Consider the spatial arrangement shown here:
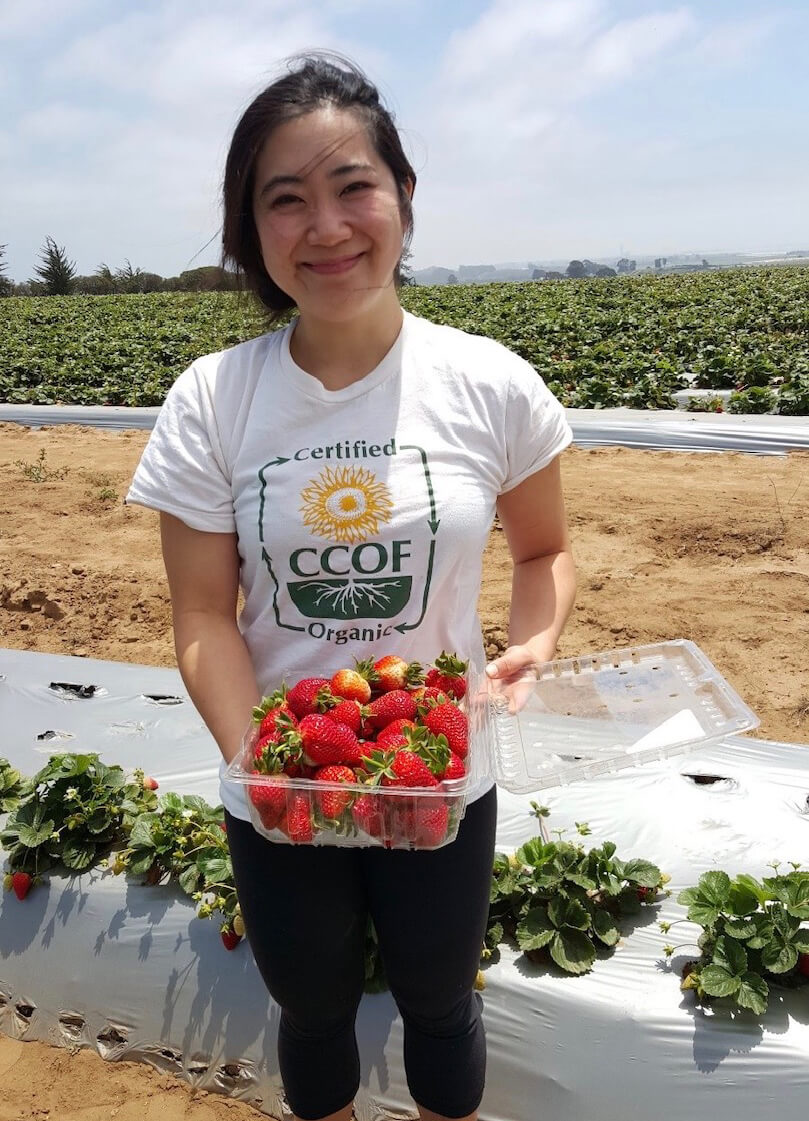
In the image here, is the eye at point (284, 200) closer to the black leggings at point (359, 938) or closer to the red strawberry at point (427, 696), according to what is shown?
the red strawberry at point (427, 696)

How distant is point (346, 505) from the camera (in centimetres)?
134

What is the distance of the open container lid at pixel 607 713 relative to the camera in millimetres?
1462

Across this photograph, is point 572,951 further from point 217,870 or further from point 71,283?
point 71,283

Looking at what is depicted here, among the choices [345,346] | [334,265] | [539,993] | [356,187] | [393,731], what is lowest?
[539,993]

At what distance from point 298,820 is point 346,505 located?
45 cm

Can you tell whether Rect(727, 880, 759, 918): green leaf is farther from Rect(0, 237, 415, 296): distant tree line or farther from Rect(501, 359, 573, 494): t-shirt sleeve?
Rect(0, 237, 415, 296): distant tree line

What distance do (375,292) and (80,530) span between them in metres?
5.06

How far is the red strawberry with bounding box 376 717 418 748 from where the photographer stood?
126 centimetres

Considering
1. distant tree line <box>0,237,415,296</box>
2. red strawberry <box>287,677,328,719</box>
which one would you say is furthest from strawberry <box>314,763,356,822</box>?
distant tree line <box>0,237,415,296</box>

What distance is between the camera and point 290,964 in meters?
1.40

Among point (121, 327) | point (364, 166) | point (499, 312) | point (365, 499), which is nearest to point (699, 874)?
point (365, 499)

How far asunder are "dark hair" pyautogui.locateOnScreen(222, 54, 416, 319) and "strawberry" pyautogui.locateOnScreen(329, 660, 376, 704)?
654 mm

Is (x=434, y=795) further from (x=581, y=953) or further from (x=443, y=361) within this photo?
(x=581, y=953)

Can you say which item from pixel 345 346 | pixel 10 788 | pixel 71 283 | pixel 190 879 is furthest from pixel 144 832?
pixel 71 283
